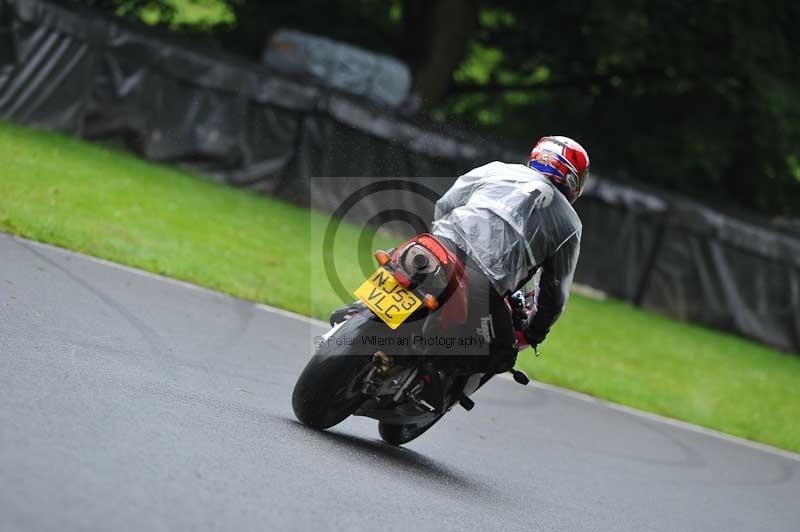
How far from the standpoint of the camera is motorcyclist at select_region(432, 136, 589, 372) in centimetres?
689

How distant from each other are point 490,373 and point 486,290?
0.58 m

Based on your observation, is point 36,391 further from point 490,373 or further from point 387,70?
point 387,70

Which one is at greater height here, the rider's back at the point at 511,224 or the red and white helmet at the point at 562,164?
the red and white helmet at the point at 562,164

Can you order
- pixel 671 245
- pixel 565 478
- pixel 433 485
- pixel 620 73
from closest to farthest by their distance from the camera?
pixel 433 485, pixel 565 478, pixel 671 245, pixel 620 73

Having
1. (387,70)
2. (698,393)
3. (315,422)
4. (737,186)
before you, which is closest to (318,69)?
(387,70)

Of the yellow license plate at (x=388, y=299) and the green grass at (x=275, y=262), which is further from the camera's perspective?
the green grass at (x=275, y=262)

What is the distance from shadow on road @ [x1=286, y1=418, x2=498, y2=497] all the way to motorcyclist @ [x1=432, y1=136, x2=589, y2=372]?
0.66 metres

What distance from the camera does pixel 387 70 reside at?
24.3 metres

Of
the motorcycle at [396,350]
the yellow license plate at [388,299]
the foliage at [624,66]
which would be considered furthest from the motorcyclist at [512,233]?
the foliage at [624,66]

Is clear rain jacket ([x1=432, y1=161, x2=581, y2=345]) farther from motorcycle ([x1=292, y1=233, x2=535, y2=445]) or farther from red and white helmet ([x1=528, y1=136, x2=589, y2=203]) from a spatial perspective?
motorcycle ([x1=292, y1=233, x2=535, y2=445])

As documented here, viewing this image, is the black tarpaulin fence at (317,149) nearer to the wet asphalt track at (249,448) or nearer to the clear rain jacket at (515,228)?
the wet asphalt track at (249,448)

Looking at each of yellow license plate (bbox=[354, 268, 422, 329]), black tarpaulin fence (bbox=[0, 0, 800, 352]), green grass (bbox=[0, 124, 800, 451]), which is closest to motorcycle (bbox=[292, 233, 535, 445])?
yellow license plate (bbox=[354, 268, 422, 329])

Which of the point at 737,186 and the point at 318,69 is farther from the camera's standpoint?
the point at 737,186

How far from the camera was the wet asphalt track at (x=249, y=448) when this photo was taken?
5027 mm
